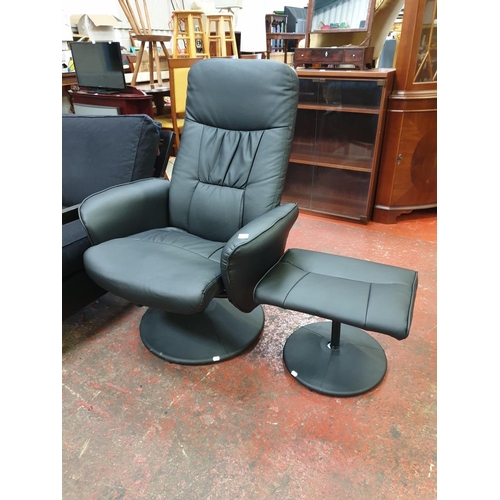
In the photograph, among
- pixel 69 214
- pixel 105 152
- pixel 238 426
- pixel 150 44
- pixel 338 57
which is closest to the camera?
pixel 238 426

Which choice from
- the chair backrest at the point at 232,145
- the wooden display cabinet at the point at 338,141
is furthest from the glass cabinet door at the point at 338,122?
the chair backrest at the point at 232,145

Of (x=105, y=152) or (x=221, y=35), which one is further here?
(x=221, y=35)

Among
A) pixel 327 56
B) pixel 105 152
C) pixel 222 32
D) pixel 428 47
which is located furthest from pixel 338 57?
pixel 222 32

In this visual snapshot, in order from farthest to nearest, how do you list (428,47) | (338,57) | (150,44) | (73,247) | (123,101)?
(150,44) < (123,101) < (338,57) < (428,47) < (73,247)

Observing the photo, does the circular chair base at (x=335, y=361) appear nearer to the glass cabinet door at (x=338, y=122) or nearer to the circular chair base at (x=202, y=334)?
the circular chair base at (x=202, y=334)

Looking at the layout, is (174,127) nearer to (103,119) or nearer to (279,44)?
(103,119)

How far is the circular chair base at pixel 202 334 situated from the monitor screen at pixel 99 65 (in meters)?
2.65

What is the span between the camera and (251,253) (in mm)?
1287

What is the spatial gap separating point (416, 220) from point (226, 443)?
2.20 metres

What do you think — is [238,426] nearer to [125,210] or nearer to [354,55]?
[125,210]

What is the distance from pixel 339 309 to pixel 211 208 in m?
0.80

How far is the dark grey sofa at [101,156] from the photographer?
6.04 ft

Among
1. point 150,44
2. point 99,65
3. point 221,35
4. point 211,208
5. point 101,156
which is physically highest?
point 221,35

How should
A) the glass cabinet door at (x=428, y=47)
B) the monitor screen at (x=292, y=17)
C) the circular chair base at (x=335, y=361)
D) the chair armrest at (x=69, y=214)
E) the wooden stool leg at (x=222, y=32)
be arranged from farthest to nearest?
the monitor screen at (x=292, y=17)
the wooden stool leg at (x=222, y=32)
the glass cabinet door at (x=428, y=47)
the chair armrest at (x=69, y=214)
the circular chair base at (x=335, y=361)
